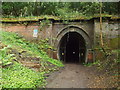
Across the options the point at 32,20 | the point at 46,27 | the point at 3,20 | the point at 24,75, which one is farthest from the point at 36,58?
the point at 3,20

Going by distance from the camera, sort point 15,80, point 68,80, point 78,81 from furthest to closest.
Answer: point 68,80 < point 78,81 < point 15,80

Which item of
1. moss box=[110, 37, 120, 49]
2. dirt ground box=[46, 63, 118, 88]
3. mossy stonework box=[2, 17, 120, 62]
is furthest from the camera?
mossy stonework box=[2, 17, 120, 62]

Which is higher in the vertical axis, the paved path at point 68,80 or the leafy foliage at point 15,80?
the leafy foliage at point 15,80

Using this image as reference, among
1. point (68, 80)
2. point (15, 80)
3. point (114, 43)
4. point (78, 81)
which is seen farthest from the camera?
point (114, 43)

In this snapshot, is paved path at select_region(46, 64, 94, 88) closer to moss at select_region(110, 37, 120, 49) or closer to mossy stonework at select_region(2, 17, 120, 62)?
mossy stonework at select_region(2, 17, 120, 62)

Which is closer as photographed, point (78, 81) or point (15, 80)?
point (15, 80)

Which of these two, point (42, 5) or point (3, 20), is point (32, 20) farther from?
point (42, 5)

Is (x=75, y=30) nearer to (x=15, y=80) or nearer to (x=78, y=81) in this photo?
(x=78, y=81)

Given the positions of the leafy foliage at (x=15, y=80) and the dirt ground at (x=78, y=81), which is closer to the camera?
the leafy foliage at (x=15, y=80)

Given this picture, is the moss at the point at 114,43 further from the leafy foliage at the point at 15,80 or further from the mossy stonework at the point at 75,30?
the leafy foliage at the point at 15,80

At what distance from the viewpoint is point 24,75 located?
5320mm

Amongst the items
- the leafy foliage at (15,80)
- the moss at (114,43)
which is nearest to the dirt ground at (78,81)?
the leafy foliage at (15,80)

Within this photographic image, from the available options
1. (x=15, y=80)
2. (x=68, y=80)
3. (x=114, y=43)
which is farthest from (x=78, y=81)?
(x=114, y=43)

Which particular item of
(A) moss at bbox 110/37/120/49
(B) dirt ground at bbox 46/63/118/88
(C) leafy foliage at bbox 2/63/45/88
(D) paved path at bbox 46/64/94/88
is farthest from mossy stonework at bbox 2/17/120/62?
(C) leafy foliage at bbox 2/63/45/88
